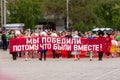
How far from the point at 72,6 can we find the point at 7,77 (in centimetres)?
7215

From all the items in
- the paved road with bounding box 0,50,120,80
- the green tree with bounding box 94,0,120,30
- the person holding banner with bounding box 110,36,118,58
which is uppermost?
the green tree with bounding box 94,0,120,30

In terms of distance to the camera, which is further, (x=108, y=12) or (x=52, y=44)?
(x=108, y=12)

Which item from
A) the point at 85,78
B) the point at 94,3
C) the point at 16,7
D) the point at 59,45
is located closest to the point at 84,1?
the point at 94,3

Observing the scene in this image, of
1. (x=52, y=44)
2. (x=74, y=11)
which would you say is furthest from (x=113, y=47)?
(x=74, y=11)

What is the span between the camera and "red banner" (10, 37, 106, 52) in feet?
89.2

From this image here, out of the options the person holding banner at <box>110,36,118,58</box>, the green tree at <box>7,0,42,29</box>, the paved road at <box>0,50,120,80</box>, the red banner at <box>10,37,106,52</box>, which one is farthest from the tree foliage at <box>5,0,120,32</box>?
the paved road at <box>0,50,120,80</box>

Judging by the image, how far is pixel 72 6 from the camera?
75.9 meters

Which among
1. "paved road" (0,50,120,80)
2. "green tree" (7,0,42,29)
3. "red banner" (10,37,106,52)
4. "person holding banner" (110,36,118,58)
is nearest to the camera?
"paved road" (0,50,120,80)

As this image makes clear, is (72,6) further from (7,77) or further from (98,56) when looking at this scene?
(7,77)

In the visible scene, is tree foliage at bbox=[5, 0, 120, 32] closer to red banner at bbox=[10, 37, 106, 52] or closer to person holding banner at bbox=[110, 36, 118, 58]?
person holding banner at bbox=[110, 36, 118, 58]

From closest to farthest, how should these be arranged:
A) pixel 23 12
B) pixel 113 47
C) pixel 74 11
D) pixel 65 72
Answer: pixel 65 72 < pixel 113 47 < pixel 74 11 < pixel 23 12

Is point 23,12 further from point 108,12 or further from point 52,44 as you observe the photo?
point 52,44

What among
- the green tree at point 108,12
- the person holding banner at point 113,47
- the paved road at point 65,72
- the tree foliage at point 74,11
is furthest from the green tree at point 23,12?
the paved road at point 65,72

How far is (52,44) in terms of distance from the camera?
27453mm
